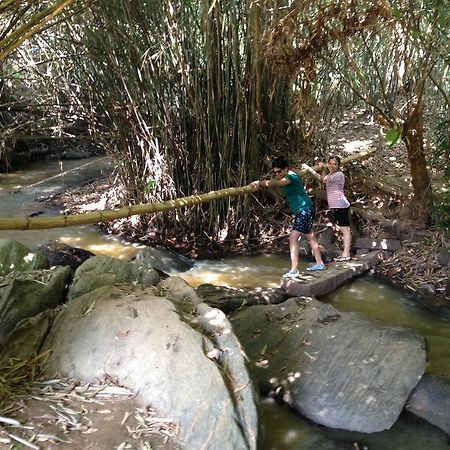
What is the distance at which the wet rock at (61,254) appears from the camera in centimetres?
423

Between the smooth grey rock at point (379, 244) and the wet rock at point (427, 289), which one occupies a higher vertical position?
the smooth grey rock at point (379, 244)

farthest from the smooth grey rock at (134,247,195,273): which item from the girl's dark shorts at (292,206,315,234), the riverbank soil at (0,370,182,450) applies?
the riverbank soil at (0,370,182,450)

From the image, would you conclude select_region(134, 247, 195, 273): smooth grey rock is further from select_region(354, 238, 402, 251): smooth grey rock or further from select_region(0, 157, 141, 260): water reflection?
select_region(354, 238, 402, 251): smooth grey rock

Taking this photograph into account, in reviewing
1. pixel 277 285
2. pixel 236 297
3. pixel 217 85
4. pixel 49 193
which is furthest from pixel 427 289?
pixel 49 193

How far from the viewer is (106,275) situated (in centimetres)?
268

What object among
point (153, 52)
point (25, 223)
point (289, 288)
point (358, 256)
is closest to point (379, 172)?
point (358, 256)

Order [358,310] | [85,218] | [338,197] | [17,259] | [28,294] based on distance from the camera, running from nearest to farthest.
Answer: [28,294], [85,218], [17,259], [358,310], [338,197]

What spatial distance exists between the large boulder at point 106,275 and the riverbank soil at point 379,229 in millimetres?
1858

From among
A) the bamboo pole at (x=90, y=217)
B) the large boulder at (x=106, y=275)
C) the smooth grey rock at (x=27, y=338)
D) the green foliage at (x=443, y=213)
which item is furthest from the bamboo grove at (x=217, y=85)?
the smooth grey rock at (x=27, y=338)

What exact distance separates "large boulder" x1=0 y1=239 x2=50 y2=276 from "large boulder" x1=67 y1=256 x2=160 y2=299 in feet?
2.13

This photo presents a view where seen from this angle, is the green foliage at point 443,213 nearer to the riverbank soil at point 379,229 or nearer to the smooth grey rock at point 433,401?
the riverbank soil at point 379,229

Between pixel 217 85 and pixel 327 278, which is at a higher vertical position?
pixel 217 85

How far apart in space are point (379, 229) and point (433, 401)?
247 cm

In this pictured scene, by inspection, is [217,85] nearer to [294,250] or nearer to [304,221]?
[304,221]
